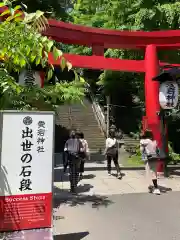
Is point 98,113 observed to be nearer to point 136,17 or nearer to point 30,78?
point 136,17

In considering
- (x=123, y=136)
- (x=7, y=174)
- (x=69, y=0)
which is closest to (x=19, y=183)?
(x=7, y=174)

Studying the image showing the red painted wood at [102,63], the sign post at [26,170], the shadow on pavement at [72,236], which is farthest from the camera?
the red painted wood at [102,63]

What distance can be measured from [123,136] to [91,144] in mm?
2414

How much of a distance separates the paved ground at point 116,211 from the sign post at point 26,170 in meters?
1.38

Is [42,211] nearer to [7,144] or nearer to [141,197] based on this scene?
[7,144]

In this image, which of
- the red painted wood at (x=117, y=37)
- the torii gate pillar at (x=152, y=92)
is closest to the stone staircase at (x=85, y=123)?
the torii gate pillar at (x=152, y=92)

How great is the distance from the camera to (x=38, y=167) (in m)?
4.23

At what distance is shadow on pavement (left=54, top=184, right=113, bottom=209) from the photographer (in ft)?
23.9

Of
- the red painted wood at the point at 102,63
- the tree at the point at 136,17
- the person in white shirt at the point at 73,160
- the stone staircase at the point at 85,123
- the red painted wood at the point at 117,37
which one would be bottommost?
the person in white shirt at the point at 73,160

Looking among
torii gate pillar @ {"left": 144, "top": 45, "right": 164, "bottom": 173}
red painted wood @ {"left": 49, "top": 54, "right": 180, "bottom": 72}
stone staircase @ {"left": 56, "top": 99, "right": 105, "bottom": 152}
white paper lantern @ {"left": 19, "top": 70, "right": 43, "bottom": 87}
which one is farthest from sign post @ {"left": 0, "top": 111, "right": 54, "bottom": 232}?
stone staircase @ {"left": 56, "top": 99, "right": 105, "bottom": 152}

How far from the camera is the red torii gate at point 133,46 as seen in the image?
33.3 feet

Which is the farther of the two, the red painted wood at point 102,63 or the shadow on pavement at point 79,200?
the red painted wood at point 102,63

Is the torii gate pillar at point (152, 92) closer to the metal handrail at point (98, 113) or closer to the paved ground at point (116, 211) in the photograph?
the paved ground at point (116, 211)

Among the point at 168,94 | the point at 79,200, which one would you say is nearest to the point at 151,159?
the point at 79,200
